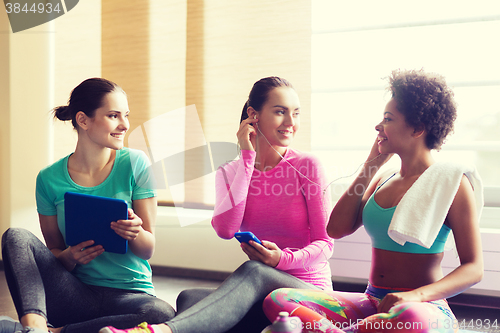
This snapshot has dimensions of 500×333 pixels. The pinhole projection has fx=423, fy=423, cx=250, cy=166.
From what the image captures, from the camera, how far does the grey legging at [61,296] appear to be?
1.31 meters

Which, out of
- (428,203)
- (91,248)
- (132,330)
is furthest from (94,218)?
(428,203)

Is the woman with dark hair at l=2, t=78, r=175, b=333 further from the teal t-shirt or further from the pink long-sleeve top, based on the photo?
the pink long-sleeve top

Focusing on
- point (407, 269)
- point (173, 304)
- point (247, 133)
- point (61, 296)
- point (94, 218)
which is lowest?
point (173, 304)

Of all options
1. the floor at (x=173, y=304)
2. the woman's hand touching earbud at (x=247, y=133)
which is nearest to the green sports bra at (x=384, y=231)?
the woman's hand touching earbud at (x=247, y=133)

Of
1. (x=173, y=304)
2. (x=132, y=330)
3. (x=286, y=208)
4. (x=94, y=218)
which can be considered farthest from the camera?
(x=173, y=304)

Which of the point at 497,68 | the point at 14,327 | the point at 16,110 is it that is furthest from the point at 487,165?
the point at 16,110

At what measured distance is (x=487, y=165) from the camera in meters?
2.33

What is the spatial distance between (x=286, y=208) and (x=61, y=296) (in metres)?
0.82

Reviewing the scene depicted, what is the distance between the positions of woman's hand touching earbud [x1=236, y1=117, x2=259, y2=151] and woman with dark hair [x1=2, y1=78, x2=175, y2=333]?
0.37 m

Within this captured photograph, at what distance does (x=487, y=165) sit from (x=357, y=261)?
35.4 inches

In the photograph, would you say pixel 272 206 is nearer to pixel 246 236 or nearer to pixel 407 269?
pixel 246 236

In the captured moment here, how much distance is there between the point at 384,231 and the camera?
1.27m

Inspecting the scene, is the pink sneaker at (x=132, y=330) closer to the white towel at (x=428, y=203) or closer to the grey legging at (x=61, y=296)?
the grey legging at (x=61, y=296)

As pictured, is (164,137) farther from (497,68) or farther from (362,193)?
(497,68)
